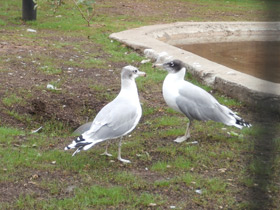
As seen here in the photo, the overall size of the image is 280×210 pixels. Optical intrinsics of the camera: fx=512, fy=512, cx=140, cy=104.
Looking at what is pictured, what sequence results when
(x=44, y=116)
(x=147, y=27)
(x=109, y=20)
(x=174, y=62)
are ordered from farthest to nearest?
(x=109, y=20) < (x=147, y=27) < (x=44, y=116) < (x=174, y=62)

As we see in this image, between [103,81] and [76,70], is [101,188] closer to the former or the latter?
[103,81]

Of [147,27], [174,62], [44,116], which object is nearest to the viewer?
[174,62]

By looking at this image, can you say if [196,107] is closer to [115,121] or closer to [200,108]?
[200,108]

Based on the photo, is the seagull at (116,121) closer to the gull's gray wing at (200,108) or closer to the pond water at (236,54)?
the gull's gray wing at (200,108)

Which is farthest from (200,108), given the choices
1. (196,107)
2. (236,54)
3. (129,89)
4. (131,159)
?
(236,54)

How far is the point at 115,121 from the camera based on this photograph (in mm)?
4625

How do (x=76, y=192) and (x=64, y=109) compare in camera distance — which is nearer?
(x=76, y=192)

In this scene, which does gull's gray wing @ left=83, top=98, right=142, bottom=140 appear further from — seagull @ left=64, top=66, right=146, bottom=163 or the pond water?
the pond water

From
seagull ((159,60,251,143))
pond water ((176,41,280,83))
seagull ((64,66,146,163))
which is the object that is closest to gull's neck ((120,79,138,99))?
seagull ((64,66,146,163))

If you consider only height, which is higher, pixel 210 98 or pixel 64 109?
pixel 210 98

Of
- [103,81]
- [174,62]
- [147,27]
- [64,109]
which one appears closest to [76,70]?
[103,81]

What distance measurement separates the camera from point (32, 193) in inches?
156

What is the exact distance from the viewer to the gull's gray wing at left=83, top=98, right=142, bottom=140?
4.50 metres

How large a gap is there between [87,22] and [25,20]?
1409 millimetres
